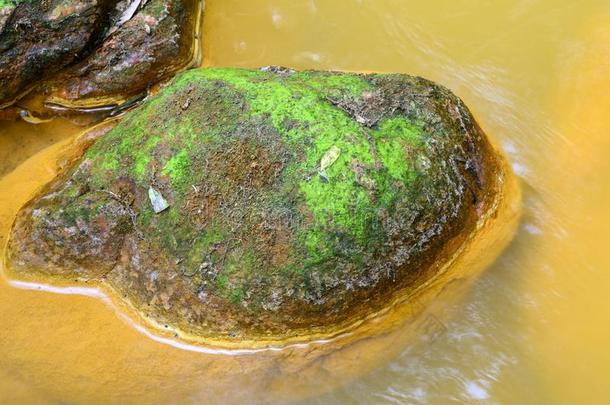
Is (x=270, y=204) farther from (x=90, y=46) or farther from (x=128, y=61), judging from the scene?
(x=90, y=46)

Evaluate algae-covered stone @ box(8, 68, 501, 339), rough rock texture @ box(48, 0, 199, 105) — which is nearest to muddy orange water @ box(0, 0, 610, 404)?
algae-covered stone @ box(8, 68, 501, 339)

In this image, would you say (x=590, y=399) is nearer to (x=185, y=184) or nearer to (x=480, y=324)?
(x=480, y=324)

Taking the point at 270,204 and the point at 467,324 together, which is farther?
the point at 467,324

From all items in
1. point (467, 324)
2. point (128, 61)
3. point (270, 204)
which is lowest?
point (467, 324)

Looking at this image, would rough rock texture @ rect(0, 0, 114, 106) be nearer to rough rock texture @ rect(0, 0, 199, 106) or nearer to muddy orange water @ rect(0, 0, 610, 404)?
rough rock texture @ rect(0, 0, 199, 106)

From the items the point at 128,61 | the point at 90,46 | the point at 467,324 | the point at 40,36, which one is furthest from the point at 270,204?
the point at 40,36

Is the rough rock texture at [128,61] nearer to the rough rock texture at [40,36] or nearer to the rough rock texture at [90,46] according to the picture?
the rough rock texture at [90,46]

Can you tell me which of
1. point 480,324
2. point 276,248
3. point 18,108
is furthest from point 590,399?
point 18,108

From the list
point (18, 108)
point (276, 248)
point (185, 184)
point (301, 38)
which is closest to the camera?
point (276, 248)
